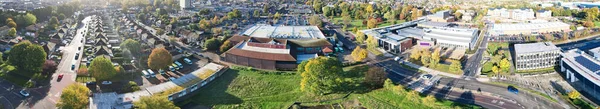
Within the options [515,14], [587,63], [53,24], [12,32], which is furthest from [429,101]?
[53,24]

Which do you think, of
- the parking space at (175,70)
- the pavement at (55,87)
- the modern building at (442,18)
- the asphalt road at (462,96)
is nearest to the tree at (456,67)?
the asphalt road at (462,96)

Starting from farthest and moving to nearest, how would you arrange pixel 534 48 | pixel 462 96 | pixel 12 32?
pixel 12 32
pixel 534 48
pixel 462 96

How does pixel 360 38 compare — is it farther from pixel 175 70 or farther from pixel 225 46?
pixel 175 70

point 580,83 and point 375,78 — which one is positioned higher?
point 375,78

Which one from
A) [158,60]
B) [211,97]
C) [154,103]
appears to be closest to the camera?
[154,103]

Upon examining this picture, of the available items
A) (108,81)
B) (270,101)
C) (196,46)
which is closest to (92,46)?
(196,46)

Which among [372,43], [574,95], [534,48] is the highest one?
[534,48]

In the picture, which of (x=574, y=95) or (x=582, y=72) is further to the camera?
(x=582, y=72)

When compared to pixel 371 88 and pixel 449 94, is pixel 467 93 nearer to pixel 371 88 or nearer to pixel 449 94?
pixel 449 94

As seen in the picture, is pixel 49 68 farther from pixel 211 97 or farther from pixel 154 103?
pixel 154 103
